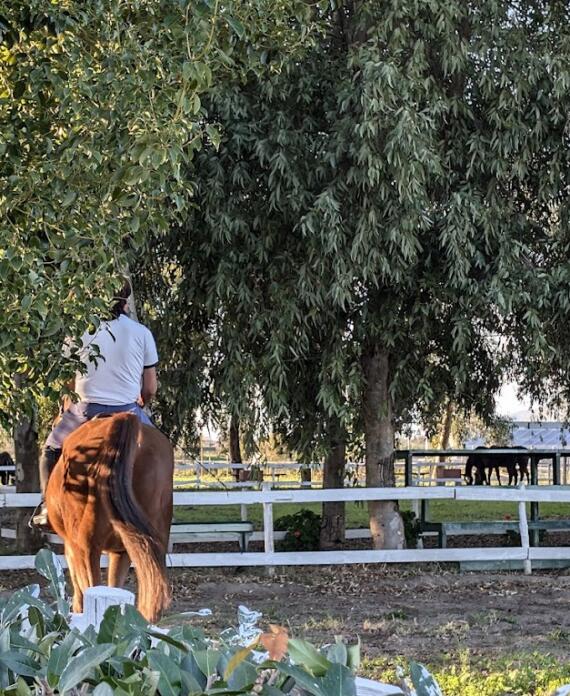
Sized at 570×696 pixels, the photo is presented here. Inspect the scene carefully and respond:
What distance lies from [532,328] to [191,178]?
4.23 metres

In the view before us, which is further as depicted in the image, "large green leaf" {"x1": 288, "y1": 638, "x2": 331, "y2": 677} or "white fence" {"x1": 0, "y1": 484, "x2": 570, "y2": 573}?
"white fence" {"x1": 0, "y1": 484, "x2": 570, "y2": 573}

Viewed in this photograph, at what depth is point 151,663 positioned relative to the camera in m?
1.83

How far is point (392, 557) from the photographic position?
11438mm

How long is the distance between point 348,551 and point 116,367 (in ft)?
19.7

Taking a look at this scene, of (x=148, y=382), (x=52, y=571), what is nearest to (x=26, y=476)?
(x=148, y=382)

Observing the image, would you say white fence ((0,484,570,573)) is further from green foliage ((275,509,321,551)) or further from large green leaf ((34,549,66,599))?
large green leaf ((34,549,66,599))

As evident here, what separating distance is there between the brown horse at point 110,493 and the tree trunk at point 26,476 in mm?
7147

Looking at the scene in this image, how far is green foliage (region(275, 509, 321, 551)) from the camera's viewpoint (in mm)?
12977

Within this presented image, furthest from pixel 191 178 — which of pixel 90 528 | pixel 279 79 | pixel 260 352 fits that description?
pixel 90 528

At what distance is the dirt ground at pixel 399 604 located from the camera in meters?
7.25

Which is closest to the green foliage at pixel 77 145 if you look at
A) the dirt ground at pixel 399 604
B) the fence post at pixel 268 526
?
the dirt ground at pixel 399 604

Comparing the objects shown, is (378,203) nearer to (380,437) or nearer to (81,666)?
(380,437)

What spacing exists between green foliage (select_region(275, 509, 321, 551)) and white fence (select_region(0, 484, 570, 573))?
1.27m

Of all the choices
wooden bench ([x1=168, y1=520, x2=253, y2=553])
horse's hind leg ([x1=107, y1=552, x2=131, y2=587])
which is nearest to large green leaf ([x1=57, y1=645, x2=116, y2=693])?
horse's hind leg ([x1=107, y1=552, x2=131, y2=587])
